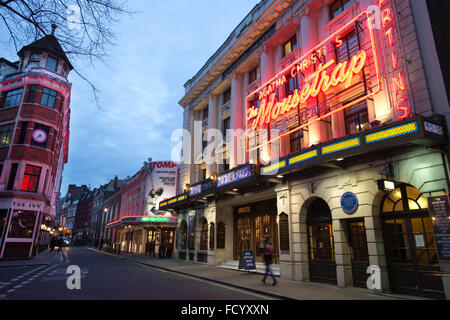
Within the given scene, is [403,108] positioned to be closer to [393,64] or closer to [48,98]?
[393,64]

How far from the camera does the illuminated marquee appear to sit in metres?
11.3

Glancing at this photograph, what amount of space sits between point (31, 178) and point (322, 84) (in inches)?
1005

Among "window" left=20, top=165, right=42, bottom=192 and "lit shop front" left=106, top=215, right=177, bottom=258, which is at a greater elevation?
"window" left=20, top=165, right=42, bottom=192

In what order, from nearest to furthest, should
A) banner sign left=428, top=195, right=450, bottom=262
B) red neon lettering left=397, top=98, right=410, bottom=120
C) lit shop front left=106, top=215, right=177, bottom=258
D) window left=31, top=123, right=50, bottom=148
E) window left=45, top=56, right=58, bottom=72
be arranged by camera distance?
banner sign left=428, top=195, right=450, bottom=262 → red neon lettering left=397, top=98, right=410, bottom=120 → window left=31, top=123, right=50, bottom=148 → window left=45, top=56, right=58, bottom=72 → lit shop front left=106, top=215, right=177, bottom=258

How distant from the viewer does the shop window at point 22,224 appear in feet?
74.0

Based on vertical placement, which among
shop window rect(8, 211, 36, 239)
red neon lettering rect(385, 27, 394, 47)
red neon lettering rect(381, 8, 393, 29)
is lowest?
shop window rect(8, 211, 36, 239)

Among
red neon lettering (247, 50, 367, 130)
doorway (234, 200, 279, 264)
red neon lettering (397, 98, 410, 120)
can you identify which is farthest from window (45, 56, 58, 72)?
red neon lettering (397, 98, 410, 120)

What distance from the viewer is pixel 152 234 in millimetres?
36469

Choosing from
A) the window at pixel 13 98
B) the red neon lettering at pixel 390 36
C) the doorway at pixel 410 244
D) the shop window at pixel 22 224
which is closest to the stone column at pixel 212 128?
the doorway at pixel 410 244

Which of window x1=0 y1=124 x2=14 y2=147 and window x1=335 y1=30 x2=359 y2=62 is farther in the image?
window x1=0 y1=124 x2=14 y2=147

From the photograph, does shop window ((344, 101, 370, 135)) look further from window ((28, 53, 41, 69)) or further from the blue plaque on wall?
window ((28, 53, 41, 69))

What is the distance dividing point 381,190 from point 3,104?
32.3 metres

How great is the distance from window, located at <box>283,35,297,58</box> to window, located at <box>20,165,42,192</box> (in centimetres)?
2366

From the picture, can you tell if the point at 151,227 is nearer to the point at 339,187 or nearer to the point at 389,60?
the point at 339,187
